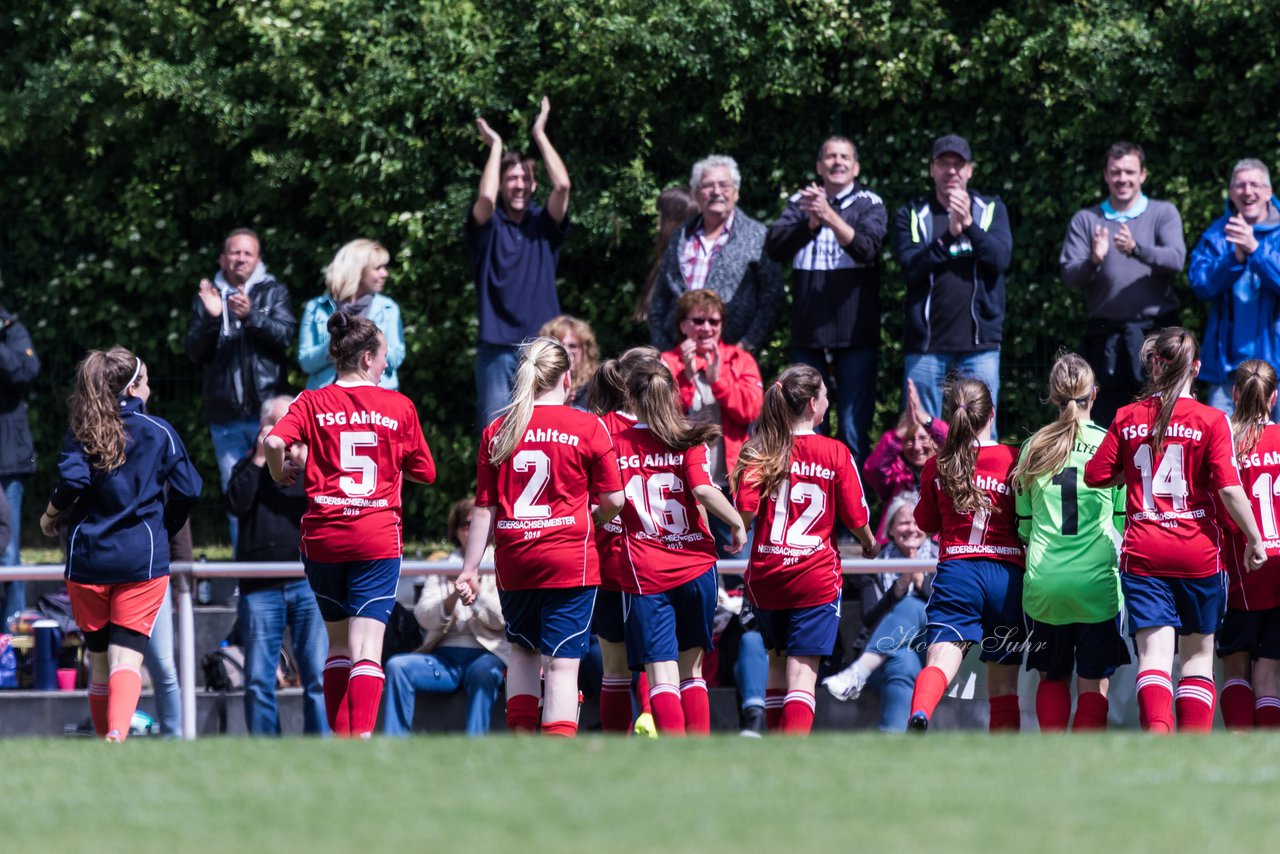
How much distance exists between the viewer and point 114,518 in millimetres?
8258

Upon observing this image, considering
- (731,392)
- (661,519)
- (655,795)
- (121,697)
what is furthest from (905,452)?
(655,795)

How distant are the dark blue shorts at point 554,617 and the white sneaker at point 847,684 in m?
1.95

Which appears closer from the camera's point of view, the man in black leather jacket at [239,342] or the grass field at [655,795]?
the grass field at [655,795]

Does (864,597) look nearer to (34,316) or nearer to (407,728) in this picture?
(407,728)

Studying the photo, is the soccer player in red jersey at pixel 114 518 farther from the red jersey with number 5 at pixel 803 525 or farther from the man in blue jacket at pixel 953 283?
the man in blue jacket at pixel 953 283

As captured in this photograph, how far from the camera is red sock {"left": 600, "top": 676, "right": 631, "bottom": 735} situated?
8.24 meters

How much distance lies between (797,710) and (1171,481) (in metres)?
1.88

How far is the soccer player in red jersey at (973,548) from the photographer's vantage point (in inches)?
318

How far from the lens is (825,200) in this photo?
10.5 metres

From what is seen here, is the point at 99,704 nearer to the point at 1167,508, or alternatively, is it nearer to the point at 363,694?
the point at 363,694

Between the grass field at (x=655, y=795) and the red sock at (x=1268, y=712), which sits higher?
the grass field at (x=655, y=795)

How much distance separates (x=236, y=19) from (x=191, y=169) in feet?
3.70

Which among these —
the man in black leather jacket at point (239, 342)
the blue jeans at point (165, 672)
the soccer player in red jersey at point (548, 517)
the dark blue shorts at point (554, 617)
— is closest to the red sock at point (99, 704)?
the blue jeans at point (165, 672)

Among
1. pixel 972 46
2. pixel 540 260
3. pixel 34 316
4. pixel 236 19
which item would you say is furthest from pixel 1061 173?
pixel 34 316
